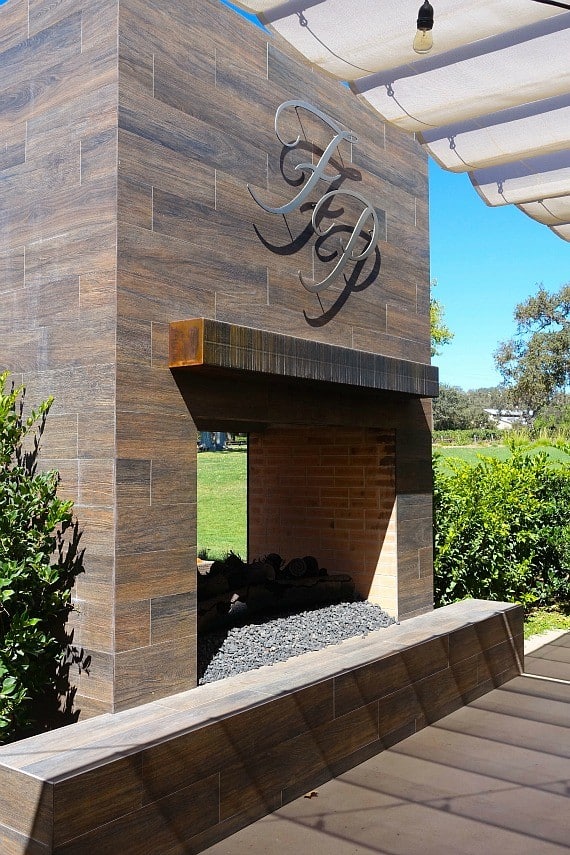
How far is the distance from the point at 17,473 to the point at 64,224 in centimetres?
133

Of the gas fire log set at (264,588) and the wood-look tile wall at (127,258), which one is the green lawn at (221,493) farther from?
the wood-look tile wall at (127,258)

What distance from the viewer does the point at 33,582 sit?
3922 millimetres

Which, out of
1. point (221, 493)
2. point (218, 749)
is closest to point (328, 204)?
point (218, 749)

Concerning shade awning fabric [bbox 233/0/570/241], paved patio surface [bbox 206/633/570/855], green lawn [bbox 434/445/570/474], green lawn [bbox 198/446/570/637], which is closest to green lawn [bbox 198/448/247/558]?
green lawn [bbox 198/446/570/637]

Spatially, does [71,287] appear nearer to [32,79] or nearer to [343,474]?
[32,79]

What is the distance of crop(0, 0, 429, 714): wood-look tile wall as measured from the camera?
3941mm

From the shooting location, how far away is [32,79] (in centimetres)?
438

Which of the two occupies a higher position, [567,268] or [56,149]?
[567,268]

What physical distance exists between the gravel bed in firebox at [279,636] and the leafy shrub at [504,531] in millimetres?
1968

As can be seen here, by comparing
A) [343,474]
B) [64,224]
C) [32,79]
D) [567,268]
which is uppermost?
[567,268]

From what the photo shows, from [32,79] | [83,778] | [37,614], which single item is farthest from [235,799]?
[32,79]

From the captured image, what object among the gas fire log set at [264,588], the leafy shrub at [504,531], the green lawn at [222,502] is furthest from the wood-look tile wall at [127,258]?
the green lawn at [222,502]

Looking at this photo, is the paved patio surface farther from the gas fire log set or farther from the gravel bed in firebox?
the gas fire log set

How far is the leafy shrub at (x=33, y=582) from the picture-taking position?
3.75 metres
